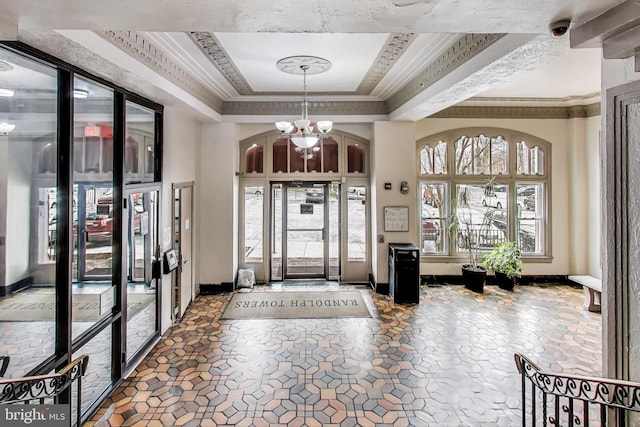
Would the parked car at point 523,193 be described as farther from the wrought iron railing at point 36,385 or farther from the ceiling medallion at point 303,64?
the wrought iron railing at point 36,385

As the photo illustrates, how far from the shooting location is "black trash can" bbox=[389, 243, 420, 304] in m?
5.62

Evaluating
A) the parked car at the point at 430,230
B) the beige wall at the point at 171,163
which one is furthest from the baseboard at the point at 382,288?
the beige wall at the point at 171,163

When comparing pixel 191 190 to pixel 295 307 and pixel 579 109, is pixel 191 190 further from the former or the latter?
pixel 579 109

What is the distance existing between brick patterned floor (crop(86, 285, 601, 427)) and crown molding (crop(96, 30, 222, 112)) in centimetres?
300

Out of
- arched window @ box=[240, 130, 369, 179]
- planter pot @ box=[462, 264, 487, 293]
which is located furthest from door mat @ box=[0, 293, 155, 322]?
planter pot @ box=[462, 264, 487, 293]

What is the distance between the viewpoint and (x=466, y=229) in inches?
264

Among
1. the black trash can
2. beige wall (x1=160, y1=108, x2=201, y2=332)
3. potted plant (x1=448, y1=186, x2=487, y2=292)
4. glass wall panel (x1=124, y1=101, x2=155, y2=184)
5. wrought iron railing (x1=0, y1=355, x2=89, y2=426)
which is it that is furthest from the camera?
potted plant (x1=448, y1=186, x2=487, y2=292)

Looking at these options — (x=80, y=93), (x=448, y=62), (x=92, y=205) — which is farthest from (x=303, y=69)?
(x=92, y=205)

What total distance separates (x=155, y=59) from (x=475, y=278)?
19.0 ft

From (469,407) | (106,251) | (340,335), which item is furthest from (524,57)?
(106,251)

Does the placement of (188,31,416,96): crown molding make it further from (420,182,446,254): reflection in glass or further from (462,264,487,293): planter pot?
(462,264,487,293): planter pot

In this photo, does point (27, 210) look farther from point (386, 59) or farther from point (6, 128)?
point (386, 59)

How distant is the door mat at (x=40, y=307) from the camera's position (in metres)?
2.24

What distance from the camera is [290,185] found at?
6.74 metres
